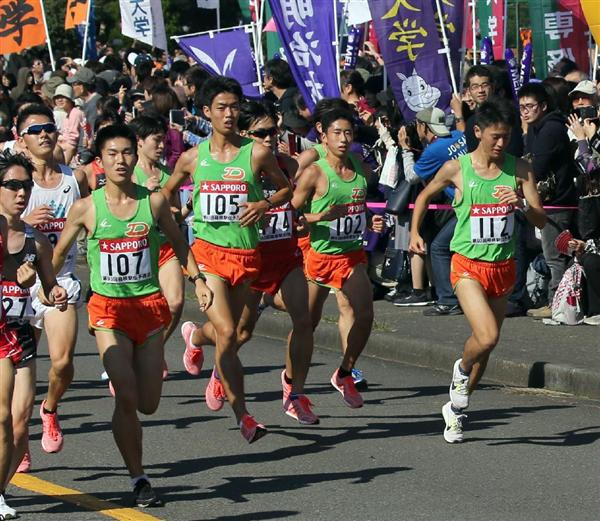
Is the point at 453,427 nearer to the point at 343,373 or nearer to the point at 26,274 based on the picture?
the point at 343,373

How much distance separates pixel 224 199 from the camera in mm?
9383

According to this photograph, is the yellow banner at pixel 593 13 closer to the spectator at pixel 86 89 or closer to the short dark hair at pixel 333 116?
the short dark hair at pixel 333 116

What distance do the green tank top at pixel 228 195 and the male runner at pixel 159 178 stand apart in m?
1.67

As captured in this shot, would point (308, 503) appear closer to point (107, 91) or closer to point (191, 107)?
point (191, 107)

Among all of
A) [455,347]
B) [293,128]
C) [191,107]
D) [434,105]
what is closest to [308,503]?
[455,347]

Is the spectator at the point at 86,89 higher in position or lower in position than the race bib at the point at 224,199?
higher

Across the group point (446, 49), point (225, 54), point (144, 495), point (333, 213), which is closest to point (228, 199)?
point (333, 213)

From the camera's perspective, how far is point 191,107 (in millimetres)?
20156

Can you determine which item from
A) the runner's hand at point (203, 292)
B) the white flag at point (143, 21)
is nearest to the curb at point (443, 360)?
the runner's hand at point (203, 292)

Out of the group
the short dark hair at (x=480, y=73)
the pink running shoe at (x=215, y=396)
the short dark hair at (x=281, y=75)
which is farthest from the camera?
the short dark hair at (x=281, y=75)

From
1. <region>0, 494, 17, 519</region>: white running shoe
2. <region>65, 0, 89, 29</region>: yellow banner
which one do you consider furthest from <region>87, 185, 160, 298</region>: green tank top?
<region>65, 0, 89, 29</region>: yellow banner

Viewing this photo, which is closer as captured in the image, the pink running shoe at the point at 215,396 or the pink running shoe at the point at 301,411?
the pink running shoe at the point at 301,411

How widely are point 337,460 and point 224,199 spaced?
1.79 metres

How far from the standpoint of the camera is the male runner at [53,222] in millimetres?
8961
